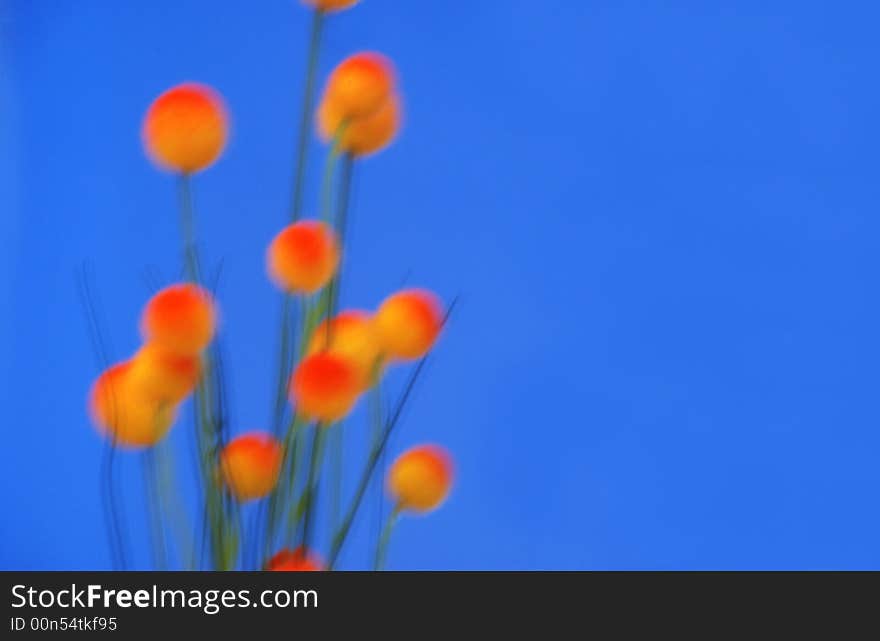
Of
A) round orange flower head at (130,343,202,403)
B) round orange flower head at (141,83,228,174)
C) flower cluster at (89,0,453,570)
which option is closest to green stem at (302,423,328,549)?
flower cluster at (89,0,453,570)

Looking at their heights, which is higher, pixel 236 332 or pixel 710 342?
pixel 236 332

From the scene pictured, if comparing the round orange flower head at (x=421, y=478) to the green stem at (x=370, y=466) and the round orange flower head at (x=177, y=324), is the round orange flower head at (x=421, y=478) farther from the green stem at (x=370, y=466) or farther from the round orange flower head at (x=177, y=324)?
the round orange flower head at (x=177, y=324)

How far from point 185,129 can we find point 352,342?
0.66ft

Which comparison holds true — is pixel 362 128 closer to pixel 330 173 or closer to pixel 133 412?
pixel 330 173

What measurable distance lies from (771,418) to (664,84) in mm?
322

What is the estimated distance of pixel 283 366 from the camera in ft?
2.75

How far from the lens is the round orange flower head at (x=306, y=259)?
0.86 m

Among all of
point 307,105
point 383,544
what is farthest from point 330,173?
point 383,544

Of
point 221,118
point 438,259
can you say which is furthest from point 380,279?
point 221,118

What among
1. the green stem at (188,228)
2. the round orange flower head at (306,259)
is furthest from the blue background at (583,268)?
the round orange flower head at (306,259)
